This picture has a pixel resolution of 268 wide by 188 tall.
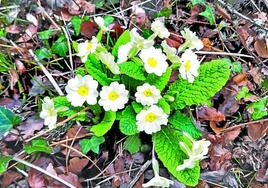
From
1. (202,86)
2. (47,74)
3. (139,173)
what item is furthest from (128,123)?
(47,74)

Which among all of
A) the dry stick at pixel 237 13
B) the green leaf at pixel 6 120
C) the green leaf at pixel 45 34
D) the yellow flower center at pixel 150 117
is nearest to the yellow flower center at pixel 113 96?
the yellow flower center at pixel 150 117

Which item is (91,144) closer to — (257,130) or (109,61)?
(109,61)

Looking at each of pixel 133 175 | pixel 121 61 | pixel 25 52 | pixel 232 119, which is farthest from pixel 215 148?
pixel 25 52

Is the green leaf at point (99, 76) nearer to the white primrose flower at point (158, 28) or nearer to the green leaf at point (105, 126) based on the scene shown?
the green leaf at point (105, 126)

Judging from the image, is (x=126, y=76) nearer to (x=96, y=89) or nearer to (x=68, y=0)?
(x=96, y=89)

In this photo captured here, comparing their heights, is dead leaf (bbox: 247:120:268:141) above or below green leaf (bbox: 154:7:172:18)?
below

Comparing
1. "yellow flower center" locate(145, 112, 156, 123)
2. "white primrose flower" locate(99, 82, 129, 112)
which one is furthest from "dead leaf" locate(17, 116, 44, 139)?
"yellow flower center" locate(145, 112, 156, 123)

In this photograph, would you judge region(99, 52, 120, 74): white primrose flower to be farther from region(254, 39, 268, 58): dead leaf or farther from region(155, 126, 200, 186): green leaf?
region(254, 39, 268, 58): dead leaf
